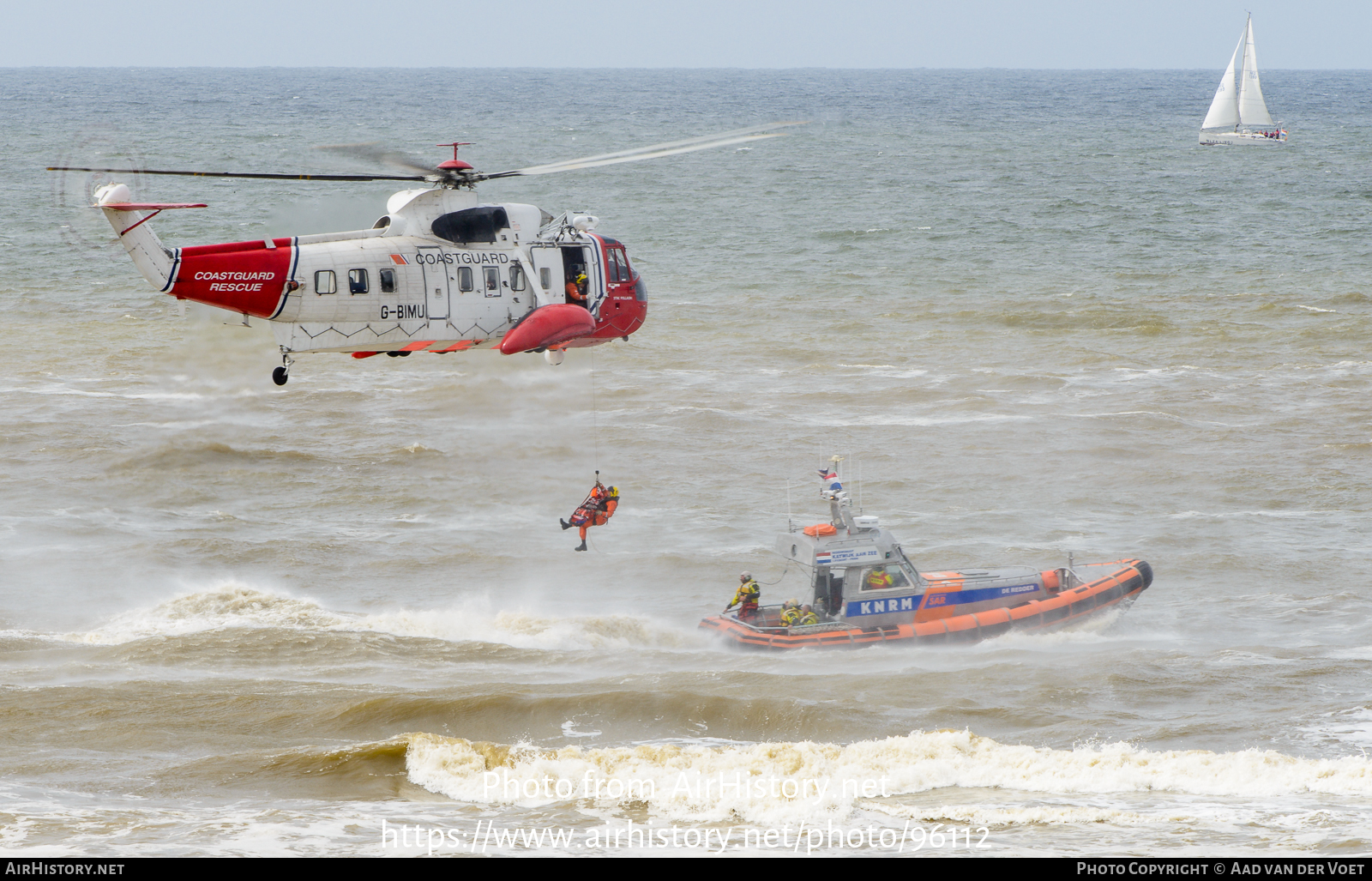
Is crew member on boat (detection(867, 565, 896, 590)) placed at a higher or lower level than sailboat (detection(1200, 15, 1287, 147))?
lower

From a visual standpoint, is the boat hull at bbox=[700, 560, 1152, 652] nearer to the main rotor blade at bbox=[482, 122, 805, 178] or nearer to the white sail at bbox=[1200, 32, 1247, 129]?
the main rotor blade at bbox=[482, 122, 805, 178]

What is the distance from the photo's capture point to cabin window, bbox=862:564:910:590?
23359 mm

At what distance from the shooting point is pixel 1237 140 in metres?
120

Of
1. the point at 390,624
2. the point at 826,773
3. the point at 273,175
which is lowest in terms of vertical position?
the point at 390,624

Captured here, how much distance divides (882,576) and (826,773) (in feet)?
18.9

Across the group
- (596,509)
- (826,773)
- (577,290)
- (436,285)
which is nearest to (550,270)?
(577,290)

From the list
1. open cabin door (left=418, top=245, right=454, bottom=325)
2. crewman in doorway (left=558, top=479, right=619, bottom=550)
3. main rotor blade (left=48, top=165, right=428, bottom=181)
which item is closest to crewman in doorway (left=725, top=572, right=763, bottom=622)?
crewman in doorway (left=558, top=479, right=619, bottom=550)

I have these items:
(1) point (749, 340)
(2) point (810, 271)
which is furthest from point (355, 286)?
(2) point (810, 271)

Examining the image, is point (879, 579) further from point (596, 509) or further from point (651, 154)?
point (651, 154)

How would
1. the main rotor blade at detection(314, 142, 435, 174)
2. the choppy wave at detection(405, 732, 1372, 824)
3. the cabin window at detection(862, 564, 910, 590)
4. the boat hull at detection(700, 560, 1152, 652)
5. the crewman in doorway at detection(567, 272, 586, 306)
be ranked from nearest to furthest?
the main rotor blade at detection(314, 142, 435, 174), the choppy wave at detection(405, 732, 1372, 824), the crewman in doorway at detection(567, 272, 586, 306), the boat hull at detection(700, 560, 1152, 652), the cabin window at detection(862, 564, 910, 590)

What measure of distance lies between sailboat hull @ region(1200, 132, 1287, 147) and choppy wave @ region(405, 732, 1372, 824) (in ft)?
368

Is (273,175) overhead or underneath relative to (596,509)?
overhead

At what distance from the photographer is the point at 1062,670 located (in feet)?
74.8

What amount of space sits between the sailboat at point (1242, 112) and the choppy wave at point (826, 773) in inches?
4440
